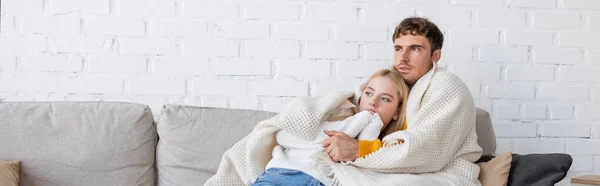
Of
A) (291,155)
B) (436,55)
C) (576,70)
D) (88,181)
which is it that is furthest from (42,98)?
(576,70)

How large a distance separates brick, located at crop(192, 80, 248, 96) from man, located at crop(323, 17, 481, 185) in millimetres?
621

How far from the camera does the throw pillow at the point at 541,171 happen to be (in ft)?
7.82

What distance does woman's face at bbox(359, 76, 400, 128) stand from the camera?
2541 mm

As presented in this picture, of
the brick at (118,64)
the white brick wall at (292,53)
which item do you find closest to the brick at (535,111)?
the white brick wall at (292,53)

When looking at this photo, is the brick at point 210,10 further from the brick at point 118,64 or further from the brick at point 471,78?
the brick at point 471,78

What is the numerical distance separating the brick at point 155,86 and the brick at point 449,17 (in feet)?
3.29

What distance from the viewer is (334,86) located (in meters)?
3.02

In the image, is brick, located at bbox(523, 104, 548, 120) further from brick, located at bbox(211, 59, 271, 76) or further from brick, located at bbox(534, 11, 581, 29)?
brick, located at bbox(211, 59, 271, 76)

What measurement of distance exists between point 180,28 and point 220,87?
272 millimetres

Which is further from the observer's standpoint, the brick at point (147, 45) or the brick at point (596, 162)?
the brick at point (596, 162)

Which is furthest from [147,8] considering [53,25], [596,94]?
[596,94]

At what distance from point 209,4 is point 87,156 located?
29.5 inches

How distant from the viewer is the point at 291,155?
2494 mm

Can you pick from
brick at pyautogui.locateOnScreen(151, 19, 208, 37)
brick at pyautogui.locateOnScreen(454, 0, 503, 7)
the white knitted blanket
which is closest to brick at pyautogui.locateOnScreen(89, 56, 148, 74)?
brick at pyautogui.locateOnScreen(151, 19, 208, 37)
